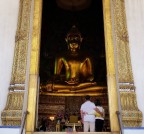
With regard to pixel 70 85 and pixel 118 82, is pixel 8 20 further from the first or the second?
pixel 70 85

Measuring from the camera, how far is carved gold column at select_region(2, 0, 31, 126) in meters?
5.41

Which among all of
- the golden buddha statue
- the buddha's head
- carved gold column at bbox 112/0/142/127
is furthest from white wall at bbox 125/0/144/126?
the buddha's head

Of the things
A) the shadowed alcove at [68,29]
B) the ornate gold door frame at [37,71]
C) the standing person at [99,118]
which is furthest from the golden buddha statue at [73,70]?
the ornate gold door frame at [37,71]

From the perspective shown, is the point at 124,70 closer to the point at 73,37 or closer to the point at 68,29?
Result: the point at 73,37

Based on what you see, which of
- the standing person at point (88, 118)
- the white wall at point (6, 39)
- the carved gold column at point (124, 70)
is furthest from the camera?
the white wall at point (6, 39)

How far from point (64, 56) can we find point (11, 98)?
4.66 meters

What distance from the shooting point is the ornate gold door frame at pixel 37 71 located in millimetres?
5430

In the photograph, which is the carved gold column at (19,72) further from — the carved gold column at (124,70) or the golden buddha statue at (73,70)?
the golden buddha statue at (73,70)

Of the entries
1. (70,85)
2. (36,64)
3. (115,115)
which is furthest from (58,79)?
(115,115)

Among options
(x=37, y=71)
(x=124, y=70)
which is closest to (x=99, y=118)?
(x=124, y=70)

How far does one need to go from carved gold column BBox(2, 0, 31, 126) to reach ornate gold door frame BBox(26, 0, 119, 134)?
0.51ft

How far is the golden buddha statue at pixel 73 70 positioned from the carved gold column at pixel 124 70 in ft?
10.0

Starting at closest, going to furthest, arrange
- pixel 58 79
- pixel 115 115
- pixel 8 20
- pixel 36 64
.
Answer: pixel 115 115 → pixel 36 64 → pixel 8 20 → pixel 58 79

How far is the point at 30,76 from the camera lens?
19.0 feet
